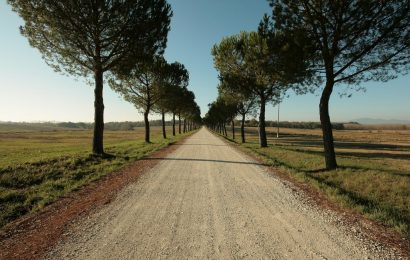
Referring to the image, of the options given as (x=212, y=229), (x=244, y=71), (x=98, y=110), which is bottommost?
(x=212, y=229)

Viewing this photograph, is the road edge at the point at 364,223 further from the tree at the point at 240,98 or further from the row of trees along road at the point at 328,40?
the tree at the point at 240,98

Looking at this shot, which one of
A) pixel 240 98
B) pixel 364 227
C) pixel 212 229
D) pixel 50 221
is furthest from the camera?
pixel 240 98

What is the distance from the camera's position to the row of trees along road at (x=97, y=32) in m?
15.9

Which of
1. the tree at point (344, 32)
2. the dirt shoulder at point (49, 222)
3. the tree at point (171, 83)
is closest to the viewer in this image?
the dirt shoulder at point (49, 222)

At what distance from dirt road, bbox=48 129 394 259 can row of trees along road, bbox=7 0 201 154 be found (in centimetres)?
1170

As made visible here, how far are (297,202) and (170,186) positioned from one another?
4.52 metres

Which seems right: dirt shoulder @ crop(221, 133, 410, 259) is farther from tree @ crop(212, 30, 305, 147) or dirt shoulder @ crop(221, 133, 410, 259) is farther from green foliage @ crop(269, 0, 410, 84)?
tree @ crop(212, 30, 305, 147)

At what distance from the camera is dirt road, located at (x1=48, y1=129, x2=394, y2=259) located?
492 centimetres

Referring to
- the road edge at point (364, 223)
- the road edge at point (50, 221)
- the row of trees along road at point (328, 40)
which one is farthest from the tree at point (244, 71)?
the road edge at point (50, 221)

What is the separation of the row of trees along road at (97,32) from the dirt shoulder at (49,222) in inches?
395

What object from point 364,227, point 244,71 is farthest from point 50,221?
point 244,71

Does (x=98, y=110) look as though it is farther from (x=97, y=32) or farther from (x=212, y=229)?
(x=212, y=229)

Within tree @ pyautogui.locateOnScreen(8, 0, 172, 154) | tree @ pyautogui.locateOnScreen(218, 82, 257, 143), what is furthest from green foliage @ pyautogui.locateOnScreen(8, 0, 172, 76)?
tree @ pyautogui.locateOnScreen(218, 82, 257, 143)

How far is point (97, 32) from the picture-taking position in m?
17.3
